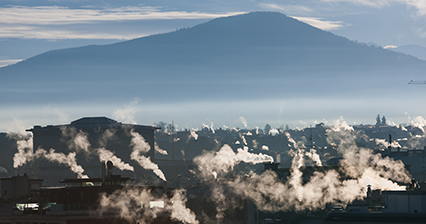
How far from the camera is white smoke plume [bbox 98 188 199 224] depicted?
79438 millimetres

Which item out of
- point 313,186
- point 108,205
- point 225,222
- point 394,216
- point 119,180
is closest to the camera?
point 394,216

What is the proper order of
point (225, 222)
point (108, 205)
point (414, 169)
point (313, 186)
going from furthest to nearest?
1. point (414, 169)
2. point (313, 186)
3. point (225, 222)
4. point (108, 205)

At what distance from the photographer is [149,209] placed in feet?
269

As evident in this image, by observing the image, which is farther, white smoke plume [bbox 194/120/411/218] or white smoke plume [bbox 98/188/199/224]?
white smoke plume [bbox 194/120/411/218]

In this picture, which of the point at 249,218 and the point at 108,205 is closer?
the point at 108,205

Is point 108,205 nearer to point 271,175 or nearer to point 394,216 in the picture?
point 394,216

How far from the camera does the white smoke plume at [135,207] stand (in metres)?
79.4

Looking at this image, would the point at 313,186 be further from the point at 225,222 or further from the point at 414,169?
the point at 414,169

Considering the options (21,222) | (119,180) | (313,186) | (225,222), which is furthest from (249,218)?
(21,222)

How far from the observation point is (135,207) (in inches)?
3236

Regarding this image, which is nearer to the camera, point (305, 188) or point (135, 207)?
point (135, 207)

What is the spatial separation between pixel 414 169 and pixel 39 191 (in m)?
106

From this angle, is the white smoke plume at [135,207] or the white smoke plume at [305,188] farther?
the white smoke plume at [305,188]

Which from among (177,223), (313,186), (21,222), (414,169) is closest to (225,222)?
(313,186)
